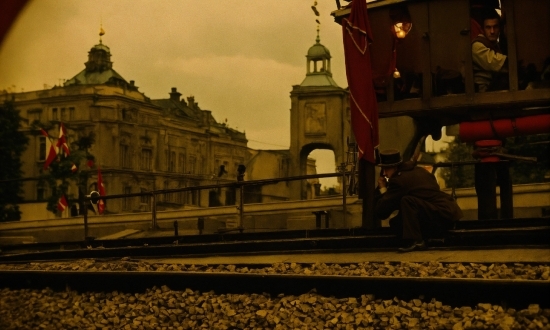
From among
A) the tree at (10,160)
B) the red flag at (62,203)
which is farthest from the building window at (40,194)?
the tree at (10,160)

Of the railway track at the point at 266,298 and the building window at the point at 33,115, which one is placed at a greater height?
the building window at the point at 33,115

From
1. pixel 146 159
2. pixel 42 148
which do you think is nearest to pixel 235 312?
pixel 146 159

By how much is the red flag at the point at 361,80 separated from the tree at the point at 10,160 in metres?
7.05

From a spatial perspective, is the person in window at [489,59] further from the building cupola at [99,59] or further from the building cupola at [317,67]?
the building cupola at [99,59]

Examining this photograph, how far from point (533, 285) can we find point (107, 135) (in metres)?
9.68

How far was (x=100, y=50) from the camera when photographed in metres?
12.7

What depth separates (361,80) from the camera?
8852 mm

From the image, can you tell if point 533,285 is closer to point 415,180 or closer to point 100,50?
point 415,180

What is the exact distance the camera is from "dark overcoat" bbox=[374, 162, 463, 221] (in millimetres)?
8195

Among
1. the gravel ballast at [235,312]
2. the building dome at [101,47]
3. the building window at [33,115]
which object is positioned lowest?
the gravel ballast at [235,312]

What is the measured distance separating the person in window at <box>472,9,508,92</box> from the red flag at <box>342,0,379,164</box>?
1.02 meters

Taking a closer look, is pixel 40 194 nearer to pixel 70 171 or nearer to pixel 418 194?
pixel 70 171

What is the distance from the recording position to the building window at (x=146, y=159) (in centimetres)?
1415

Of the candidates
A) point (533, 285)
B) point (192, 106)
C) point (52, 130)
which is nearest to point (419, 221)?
point (533, 285)
